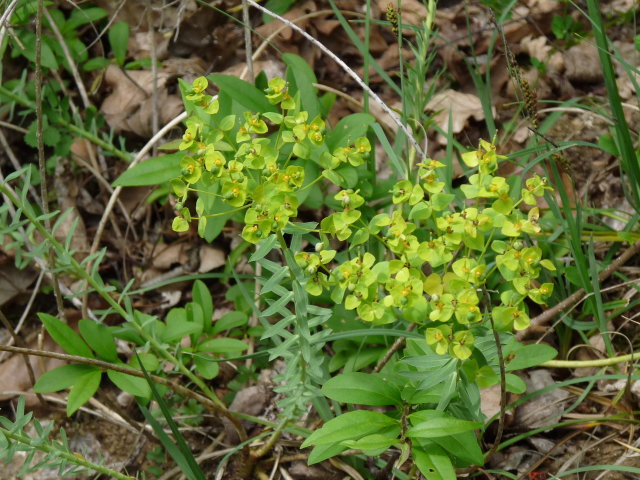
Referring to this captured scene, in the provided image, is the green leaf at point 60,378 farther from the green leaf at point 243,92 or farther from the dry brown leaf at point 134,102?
the dry brown leaf at point 134,102

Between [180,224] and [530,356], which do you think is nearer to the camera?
[180,224]

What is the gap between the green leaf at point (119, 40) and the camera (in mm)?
3076

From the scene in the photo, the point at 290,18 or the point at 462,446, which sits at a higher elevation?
the point at 290,18

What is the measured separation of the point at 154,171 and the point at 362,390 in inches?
41.2

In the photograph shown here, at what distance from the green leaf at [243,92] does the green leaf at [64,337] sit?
35.5 inches

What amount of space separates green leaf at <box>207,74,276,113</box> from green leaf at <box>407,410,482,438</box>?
119cm

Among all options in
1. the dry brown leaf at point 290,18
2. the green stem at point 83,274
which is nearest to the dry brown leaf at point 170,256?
the green stem at point 83,274

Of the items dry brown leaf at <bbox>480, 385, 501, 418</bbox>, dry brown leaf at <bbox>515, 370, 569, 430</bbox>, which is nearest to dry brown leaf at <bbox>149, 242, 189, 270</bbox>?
dry brown leaf at <bbox>480, 385, 501, 418</bbox>

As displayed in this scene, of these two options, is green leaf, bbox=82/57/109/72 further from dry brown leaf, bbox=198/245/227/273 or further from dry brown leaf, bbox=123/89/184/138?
dry brown leaf, bbox=198/245/227/273

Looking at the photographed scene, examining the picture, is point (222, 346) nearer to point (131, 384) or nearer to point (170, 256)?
point (131, 384)

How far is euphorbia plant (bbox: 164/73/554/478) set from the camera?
1.38 m

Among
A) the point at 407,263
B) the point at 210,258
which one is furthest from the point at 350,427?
the point at 210,258

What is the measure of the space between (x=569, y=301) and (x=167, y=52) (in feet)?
7.44

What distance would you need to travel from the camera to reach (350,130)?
221 centimetres
